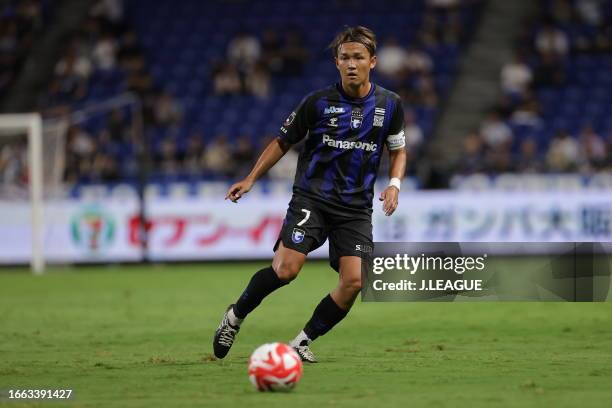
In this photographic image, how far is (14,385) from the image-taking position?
24.8 feet

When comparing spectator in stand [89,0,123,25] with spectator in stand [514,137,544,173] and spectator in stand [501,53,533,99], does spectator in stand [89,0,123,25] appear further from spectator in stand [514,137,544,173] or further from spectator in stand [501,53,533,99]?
spectator in stand [514,137,544,173]

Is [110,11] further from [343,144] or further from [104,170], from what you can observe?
[343,144]

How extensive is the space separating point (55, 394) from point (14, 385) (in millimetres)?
581

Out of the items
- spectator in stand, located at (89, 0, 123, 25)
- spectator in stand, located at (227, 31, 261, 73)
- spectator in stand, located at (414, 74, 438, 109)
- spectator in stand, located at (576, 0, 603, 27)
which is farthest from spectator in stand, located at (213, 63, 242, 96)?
spectator in stand, located at (576, 0, 603, 27)

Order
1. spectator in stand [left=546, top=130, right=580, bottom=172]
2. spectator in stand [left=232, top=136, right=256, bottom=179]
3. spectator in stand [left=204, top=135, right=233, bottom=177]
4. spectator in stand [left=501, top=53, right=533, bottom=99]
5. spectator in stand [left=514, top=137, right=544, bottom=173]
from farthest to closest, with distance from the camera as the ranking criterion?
1. spectator in stand [left=501, top=53, right=533, bottom=99]
2. spectator in stand [left=204, top=135, right=233, bottom=177]
3. spectator in stand [left=232, top=136, right=256, bottom=179]
4. spectator in stand [left=514, top=137, right=544, bottom=173]
5. spectator in stand [left=546, top=130, right=580, bottom=172]

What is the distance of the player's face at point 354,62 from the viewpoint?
834 cm

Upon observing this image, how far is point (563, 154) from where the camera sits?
2223cm

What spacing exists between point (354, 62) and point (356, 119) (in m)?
0.42

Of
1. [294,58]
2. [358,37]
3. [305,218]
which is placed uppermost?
[358,37]

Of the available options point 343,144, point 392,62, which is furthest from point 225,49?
point 343,144

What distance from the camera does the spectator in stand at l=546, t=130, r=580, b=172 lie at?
2164 cm

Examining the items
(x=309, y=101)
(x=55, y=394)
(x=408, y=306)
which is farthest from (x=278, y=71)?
(x=55, y=394)

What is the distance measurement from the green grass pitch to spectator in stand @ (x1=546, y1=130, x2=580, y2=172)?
6.99 m

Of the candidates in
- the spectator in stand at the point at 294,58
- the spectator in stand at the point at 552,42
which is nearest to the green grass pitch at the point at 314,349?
the spectator in stand at the point at 294,58
